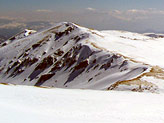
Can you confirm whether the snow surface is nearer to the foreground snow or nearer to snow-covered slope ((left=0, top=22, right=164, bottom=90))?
snow-covered slope ((left=0, top=22, right=164, bottom=90))

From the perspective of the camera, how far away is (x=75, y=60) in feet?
254

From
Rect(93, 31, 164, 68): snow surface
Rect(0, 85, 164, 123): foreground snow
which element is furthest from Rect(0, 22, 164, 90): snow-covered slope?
Rect(0, 85, 164, 123): foreground snow

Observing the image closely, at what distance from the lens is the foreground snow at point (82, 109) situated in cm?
1641

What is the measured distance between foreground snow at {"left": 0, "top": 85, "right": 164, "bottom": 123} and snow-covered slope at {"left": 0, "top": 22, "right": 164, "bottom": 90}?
10.4 m

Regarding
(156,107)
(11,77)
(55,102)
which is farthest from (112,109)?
(11,77)

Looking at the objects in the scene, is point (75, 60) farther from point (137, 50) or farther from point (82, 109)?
point (82, 109)

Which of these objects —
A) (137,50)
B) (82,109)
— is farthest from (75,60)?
(82,109)

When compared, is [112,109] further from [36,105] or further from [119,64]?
[119,64]

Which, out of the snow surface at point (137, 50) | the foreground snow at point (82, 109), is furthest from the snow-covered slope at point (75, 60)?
the foreground snow at point (82, 109)

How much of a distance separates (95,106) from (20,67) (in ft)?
262

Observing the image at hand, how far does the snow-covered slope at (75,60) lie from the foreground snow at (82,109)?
34.2 ft

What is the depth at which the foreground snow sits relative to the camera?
16406 mm

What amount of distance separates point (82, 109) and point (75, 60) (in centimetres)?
5628

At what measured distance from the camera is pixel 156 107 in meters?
22.5
